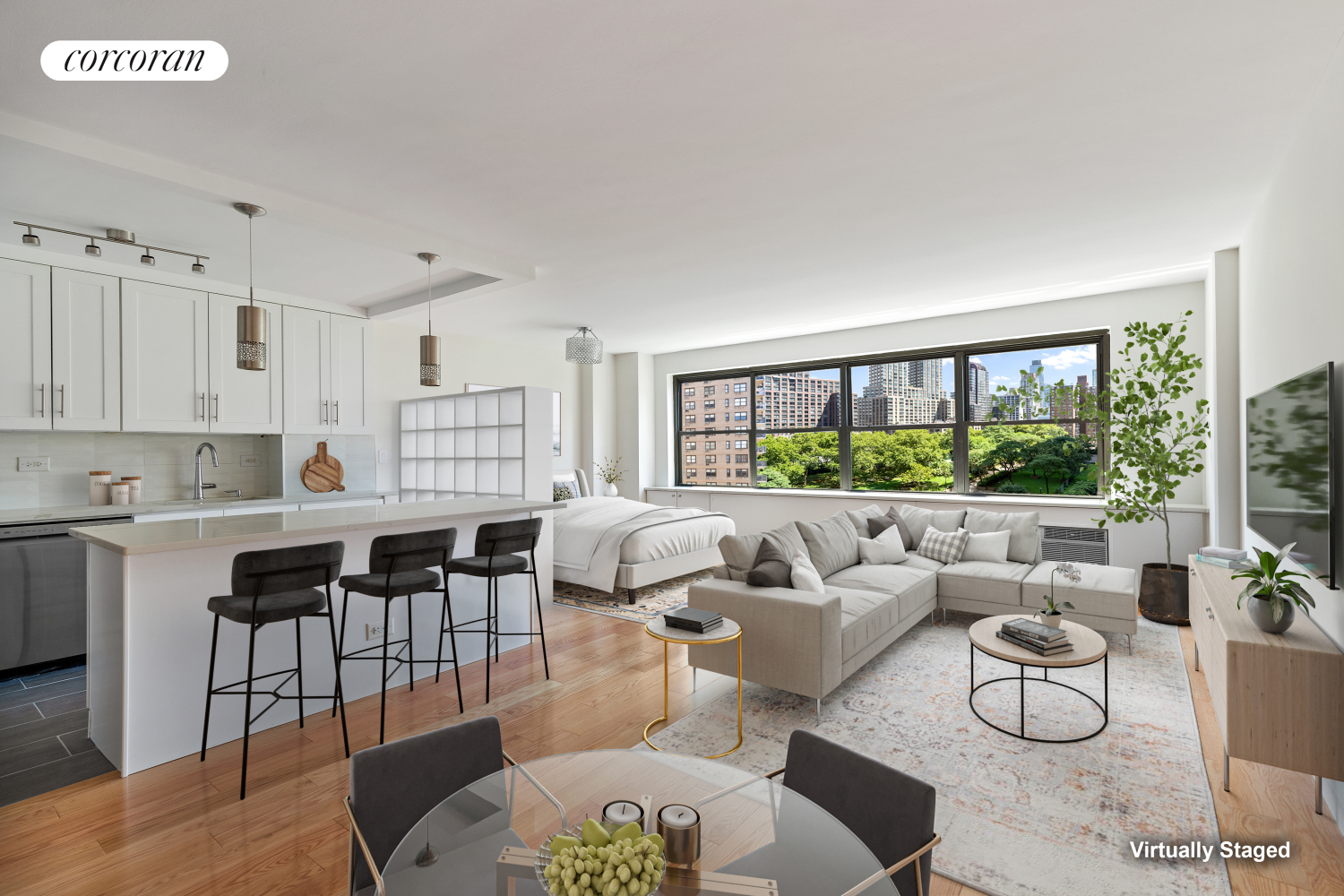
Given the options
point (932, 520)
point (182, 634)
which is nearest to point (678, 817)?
point (182, 634)

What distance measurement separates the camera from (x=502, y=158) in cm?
287

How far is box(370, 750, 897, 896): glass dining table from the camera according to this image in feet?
3.68

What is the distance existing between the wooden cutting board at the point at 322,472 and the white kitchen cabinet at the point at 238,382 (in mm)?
439

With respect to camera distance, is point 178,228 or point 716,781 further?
point 178,228

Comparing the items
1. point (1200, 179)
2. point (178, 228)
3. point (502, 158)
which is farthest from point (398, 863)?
point (1200, 179)

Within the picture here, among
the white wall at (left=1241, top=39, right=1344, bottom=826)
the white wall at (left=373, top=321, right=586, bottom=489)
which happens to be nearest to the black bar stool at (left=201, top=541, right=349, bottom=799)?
the white wall at (left=373, top=321, right=586, bottom=489)

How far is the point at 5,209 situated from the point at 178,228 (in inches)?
28.4

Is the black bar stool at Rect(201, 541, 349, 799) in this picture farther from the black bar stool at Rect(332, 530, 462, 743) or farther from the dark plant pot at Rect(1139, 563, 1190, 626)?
the dark plant pot at Rect(1139, 563, 1190, 626)

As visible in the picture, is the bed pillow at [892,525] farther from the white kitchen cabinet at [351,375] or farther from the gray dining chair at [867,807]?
the white kitchen cabinet at [351,375]

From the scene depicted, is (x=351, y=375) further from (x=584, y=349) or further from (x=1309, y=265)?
(x=1309, y=265)

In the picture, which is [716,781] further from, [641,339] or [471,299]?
[641,339]

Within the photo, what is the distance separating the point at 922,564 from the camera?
489cm

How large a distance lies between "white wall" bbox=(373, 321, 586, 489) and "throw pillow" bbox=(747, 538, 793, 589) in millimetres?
2932

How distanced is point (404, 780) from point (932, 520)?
15.9 feet
